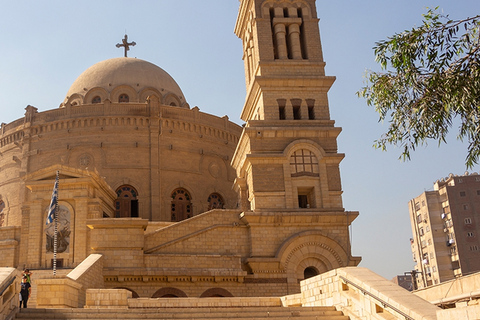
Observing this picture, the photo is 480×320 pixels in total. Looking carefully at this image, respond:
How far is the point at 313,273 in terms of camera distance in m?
25.3

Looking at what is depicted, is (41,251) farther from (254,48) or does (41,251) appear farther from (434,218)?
(434,218)

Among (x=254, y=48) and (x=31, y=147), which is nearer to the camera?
(x=254, y=48)

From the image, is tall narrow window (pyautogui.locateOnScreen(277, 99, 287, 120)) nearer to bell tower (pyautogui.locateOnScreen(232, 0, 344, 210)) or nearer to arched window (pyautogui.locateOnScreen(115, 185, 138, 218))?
bell tower (pyautogui.locateOnScreen(232, 0, 344, 210))

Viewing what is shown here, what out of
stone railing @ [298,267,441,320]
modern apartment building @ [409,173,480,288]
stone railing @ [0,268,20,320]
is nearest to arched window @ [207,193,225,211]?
stone railing @ [298,267,441,320]

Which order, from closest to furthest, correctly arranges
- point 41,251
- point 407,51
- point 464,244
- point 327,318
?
point 407,51 < point 327,318 < point 41,251 < point 464,244

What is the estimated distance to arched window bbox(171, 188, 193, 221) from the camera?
1416 inches

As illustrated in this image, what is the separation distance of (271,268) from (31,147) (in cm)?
2056

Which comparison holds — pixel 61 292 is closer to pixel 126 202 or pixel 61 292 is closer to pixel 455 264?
pixel 126 202

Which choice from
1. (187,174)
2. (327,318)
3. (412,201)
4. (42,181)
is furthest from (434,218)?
(327,318)

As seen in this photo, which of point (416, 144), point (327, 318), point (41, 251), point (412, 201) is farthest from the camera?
point (412, 201)

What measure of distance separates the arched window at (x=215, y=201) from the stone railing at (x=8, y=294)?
24.3 m

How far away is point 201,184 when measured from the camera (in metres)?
37.2

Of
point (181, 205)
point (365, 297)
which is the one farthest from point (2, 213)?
point (365, 297)

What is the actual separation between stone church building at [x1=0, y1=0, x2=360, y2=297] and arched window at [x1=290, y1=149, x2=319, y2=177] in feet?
0.16
